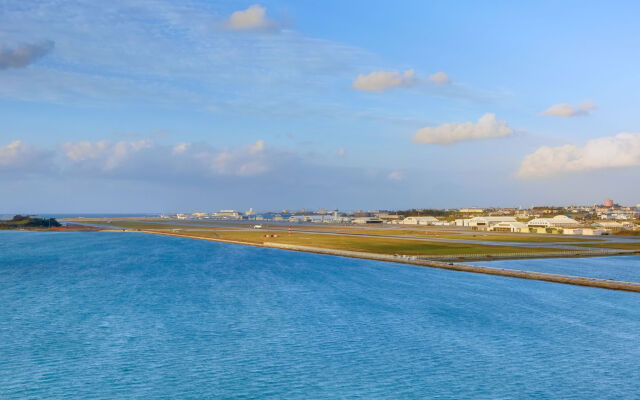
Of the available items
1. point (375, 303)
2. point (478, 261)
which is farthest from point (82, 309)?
point (478, 261)

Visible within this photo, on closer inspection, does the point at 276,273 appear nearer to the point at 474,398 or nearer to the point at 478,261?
the point at 478,261

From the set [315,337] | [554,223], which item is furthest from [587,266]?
[554,223]

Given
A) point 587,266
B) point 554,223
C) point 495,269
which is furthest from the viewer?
point 554,223

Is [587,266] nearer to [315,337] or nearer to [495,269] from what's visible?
[495,269]

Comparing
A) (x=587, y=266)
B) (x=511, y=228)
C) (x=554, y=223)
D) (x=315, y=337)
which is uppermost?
(x=554, y=223)

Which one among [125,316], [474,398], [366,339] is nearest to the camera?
[474,398]

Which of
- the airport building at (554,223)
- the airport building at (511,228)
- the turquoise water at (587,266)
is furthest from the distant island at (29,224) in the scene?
the airport building at (554,223)

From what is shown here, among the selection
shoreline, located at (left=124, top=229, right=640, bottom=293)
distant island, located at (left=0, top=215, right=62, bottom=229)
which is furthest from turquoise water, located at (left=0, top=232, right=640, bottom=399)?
distant island, located at (left=0, top=215, right=62, bottom=229)

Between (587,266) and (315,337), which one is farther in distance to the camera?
(587,266)
